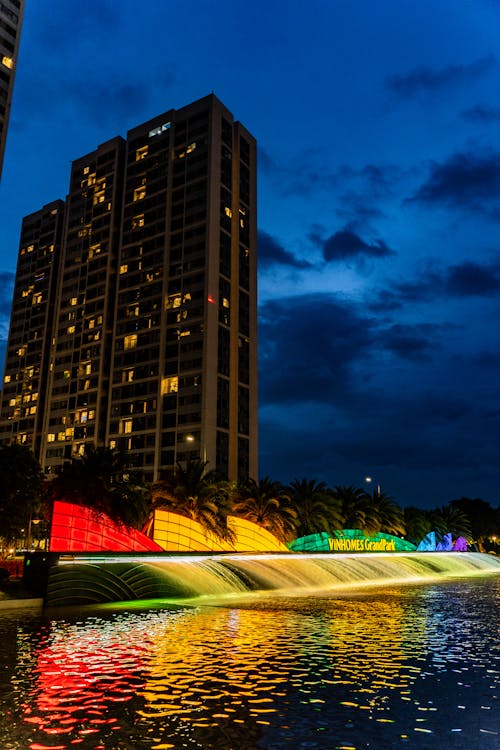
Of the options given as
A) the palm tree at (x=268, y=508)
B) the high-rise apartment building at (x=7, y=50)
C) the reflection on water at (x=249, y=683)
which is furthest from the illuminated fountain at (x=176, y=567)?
the high-rise apartment building at (x=7, y=50)

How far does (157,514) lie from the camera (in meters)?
44.1

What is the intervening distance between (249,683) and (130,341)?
99774 millimetres

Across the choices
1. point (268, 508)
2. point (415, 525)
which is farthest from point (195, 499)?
point (415, 525)

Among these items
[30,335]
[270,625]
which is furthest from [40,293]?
[270,625]

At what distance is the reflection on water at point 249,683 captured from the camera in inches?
348

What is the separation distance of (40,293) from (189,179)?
46231 mm

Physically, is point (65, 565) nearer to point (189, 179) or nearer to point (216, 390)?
point (216, 390)

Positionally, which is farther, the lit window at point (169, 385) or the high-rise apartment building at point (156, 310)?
the lit window at point (169, 385)

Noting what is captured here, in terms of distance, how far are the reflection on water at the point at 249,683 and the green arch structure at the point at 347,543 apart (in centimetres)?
4037

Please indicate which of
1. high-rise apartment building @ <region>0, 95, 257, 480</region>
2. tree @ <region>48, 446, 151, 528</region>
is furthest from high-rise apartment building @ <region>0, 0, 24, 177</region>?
tree @ <region>48, 446, 151, 528</region>

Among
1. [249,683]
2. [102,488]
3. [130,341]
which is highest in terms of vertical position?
[130,341]

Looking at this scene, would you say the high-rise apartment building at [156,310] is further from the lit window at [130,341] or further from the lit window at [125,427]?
the lit window at [130,341]

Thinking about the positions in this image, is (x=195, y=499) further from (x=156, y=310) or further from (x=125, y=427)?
(x=156, y=310)

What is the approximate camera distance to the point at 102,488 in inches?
1617
